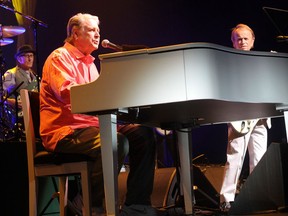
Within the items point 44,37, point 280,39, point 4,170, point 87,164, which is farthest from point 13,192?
point 44,37

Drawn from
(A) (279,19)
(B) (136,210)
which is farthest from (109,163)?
(A) (279,19)

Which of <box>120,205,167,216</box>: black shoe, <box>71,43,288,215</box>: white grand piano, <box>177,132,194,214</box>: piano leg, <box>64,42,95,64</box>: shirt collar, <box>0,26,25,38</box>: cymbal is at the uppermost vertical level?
<box>0,26,25,38</box>: cymbal

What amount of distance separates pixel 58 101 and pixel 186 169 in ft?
3.48

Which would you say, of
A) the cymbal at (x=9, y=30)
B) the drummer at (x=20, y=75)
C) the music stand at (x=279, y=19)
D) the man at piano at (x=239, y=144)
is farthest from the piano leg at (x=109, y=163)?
the cymbal at (x=9, y=30)

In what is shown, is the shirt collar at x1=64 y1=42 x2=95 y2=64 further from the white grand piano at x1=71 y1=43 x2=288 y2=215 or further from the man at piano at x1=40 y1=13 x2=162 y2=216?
the white grand piano at x1=71 y1=43 x2=288 y2=215

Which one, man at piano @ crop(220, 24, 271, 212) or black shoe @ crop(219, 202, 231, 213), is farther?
man at piano @ crop(220, 24, 271, 212)

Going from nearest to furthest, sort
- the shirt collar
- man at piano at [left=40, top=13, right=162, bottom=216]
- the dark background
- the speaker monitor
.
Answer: man at piano at [left=40, top=13, right=162, bottom=216] < the speaker monitor < the shirt collar < the dark background

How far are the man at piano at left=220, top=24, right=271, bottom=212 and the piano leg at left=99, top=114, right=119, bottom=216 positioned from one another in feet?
5.85

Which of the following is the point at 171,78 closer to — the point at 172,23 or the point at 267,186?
the point at 267,186

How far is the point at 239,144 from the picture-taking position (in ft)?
14.7

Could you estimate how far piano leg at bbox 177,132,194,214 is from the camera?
3570mm

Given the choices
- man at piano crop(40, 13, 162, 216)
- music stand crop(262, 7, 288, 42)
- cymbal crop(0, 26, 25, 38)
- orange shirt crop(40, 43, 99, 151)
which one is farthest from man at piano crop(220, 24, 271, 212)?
cymbal crop(0, 26, 25, 38)

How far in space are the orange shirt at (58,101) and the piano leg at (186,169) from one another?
0.71 meters

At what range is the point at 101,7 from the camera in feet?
25.0
